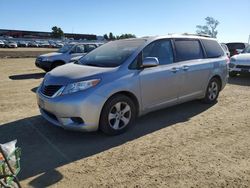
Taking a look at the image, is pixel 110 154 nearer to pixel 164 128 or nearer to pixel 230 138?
pixel 164 128

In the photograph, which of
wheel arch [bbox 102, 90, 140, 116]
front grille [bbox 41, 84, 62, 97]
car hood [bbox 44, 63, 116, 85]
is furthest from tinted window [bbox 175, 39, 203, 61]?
front grille [bbox 41, 84, 62, 97]

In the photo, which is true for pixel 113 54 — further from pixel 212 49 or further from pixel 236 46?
pixel 236 46

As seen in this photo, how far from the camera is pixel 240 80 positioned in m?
11.8

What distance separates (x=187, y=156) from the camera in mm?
4309

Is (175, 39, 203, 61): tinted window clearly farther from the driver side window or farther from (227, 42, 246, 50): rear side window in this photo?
(227, 42, 246, 50): rear side window

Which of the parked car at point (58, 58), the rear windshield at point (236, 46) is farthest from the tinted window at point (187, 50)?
the rear windshield at point (236, 46)

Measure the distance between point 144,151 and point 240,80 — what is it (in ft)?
28.3

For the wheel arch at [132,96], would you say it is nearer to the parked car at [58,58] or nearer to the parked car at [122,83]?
the parked car at [122,83]

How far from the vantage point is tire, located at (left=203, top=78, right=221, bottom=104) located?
723 cm

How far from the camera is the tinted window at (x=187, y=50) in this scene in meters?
6.22

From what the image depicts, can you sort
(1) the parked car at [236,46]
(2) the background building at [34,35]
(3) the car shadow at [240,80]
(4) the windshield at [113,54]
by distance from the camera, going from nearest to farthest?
(4) the windshield at [113,54] < (3) the car shadow at [240,80] < (1) the parked car at [236,46] < (2) the background building at [34,35]

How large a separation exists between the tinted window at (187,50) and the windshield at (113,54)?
0.93 meters

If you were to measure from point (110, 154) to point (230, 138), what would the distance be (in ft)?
7.17

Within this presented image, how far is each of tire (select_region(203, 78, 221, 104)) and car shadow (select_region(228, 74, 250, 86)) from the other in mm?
3782
